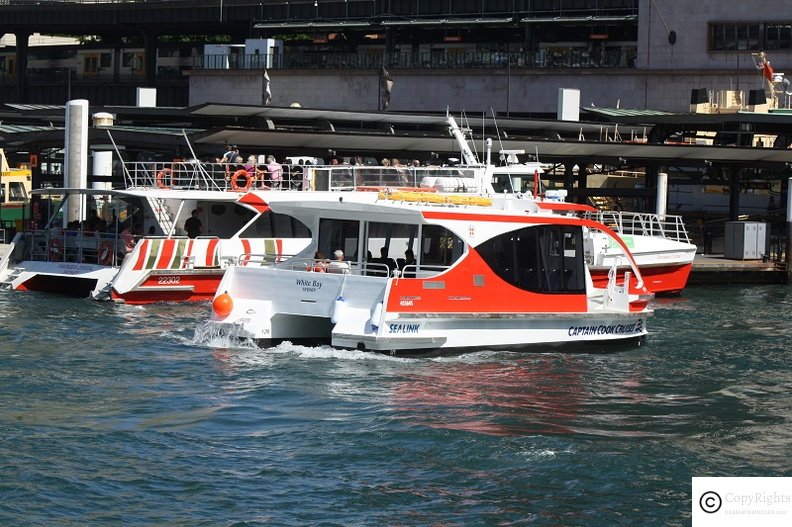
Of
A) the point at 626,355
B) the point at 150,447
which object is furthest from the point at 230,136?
the point at 150,447

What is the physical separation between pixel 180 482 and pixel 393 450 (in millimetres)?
3287

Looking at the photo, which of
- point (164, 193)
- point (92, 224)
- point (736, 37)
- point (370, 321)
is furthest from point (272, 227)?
point (736, 37)

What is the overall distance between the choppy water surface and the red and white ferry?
504 mm

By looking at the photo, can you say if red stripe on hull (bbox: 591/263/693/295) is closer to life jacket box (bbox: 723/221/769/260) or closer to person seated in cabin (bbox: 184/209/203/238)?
life jacket box (bbox: 723/221/769/260)

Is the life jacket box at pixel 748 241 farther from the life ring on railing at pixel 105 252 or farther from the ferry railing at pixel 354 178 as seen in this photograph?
the life ring on railing at pixel 105 252

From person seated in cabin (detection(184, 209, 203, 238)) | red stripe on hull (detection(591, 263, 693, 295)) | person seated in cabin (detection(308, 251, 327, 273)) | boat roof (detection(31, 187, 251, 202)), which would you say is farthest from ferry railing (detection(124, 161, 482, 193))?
red stripe on hull (detection(591, 263, 693, 295))

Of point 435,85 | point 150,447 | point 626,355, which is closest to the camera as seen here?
point 150,447

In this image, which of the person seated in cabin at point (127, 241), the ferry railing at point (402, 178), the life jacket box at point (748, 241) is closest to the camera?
the ferry railing at point (402, 178)

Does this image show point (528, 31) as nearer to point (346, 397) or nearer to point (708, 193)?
point (708, 193)

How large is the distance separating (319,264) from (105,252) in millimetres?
11650

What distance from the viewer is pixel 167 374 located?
1010 inches

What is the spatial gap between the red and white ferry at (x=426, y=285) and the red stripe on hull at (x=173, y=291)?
295 inches

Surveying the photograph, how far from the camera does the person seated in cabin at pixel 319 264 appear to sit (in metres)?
28.1

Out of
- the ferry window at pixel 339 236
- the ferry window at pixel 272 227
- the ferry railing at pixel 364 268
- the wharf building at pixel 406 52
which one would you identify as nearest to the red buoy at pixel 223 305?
the ferry railing at pixel 364 268
